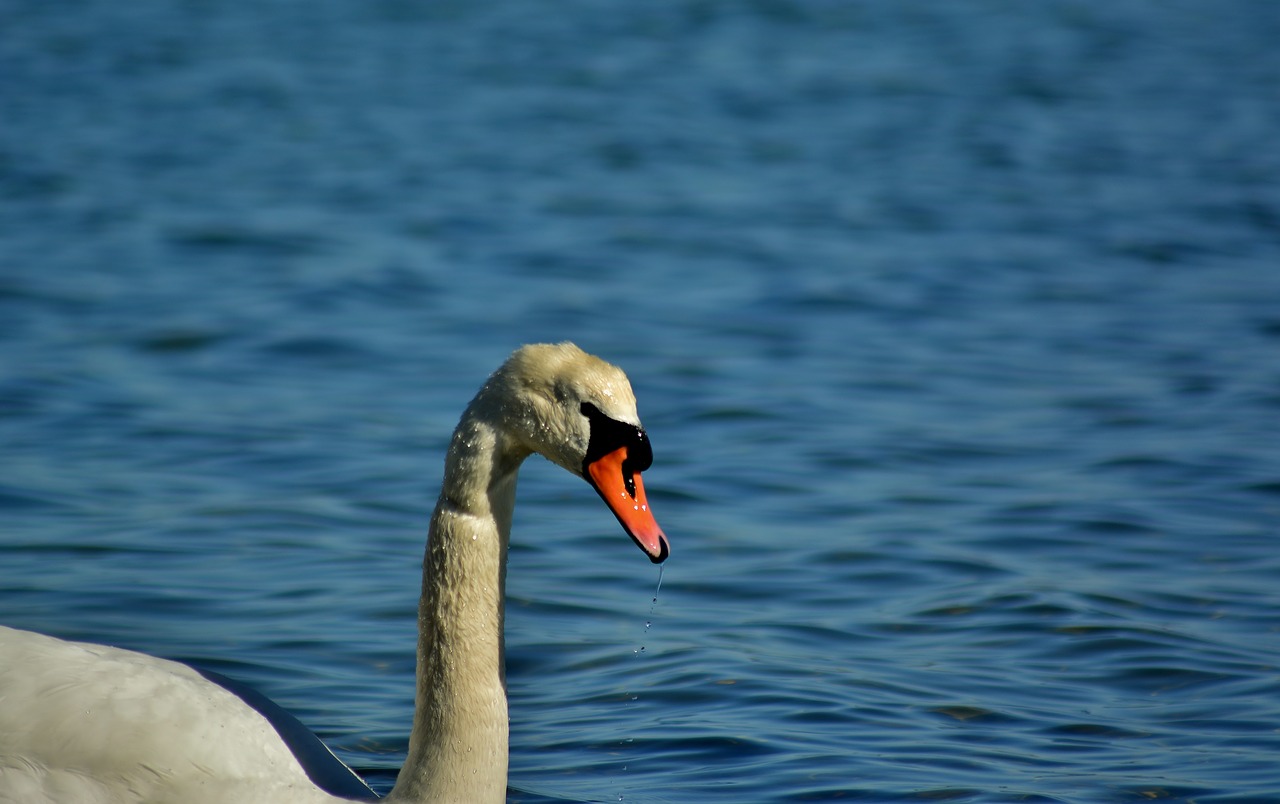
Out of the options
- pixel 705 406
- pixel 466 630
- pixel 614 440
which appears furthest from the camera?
pixel 705 406

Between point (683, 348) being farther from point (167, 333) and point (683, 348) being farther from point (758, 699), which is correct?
point (758, 699)

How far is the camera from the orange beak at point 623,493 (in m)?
4.01

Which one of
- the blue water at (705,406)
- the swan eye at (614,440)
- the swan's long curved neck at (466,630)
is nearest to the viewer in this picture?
the swan eye at (614,440)

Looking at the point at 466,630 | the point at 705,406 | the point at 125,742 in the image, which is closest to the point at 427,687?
the point at 466,630

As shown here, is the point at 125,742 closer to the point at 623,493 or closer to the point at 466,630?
the point at 466,630

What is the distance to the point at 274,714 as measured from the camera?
4285 millimetres

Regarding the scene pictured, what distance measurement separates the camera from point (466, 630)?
4270 mm

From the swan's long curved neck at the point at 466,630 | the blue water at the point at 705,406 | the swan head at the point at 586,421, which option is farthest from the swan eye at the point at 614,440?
the blue water at the point at 705,406

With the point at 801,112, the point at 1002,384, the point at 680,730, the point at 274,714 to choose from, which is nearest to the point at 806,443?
the point at 1002,384

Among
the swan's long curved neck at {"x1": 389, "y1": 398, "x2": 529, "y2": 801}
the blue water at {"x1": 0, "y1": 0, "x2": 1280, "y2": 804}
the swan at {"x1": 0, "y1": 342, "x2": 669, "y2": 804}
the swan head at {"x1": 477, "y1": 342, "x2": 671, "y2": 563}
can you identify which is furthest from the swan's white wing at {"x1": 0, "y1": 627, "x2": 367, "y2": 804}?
the blue water at {"x1": 0, "y1": 0, "x2": 1280, "y2": 804}

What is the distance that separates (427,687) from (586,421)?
30.4 inches

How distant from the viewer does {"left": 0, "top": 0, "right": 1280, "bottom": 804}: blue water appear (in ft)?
19.3

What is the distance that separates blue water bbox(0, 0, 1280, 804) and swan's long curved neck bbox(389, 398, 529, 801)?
3.25 ft

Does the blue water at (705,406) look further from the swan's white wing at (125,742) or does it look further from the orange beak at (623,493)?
the orange beak at (623,493)
